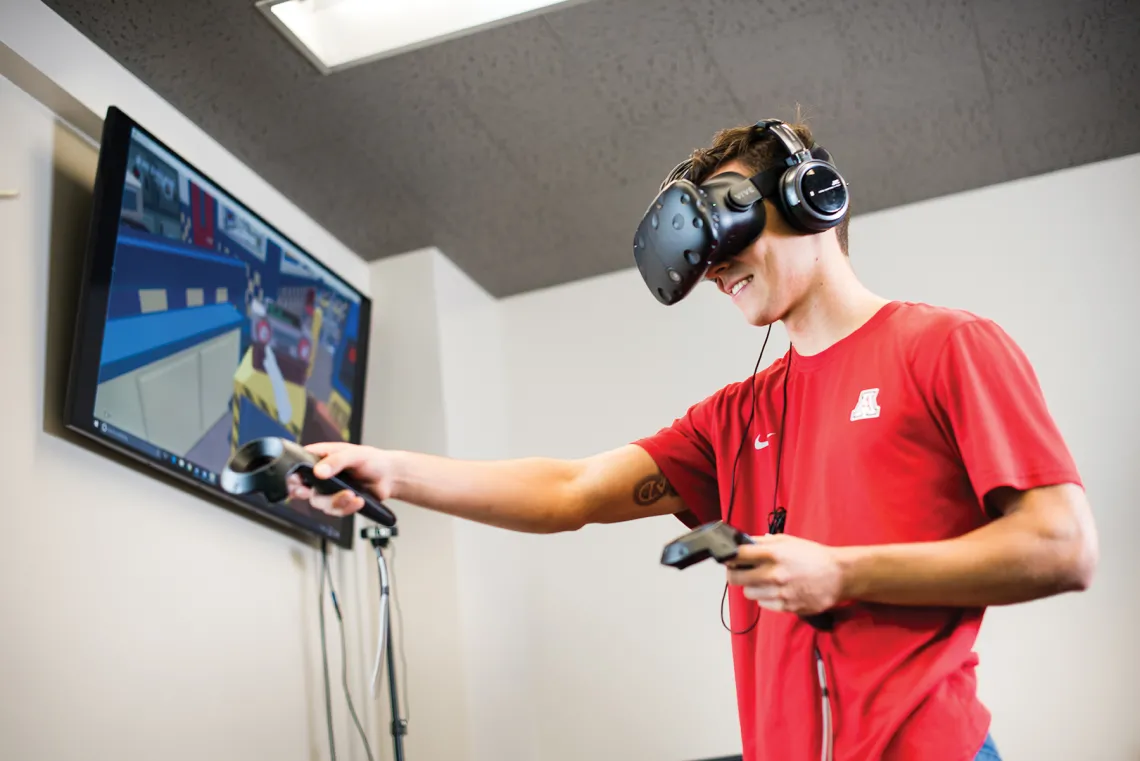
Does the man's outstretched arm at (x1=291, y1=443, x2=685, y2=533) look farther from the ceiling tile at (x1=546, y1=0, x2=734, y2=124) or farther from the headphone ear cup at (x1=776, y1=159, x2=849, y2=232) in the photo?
the ceiling tile at (x1=546, y1=0, x2=734, y2=124)

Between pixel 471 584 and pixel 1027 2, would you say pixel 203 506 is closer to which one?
pixel 471 584

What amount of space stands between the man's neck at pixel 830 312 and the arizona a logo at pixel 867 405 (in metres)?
0.16

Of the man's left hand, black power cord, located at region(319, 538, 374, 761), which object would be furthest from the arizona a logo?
black power cord, located at region(319, 538, 374, 761)

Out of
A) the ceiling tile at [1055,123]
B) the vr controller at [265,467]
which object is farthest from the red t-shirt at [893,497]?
the ceiling tile at [1055,123]

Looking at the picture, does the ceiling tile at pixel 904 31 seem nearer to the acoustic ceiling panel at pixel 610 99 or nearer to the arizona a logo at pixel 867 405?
the acoustic ceiling panel at pixel 610 99

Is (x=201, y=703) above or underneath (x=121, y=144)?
underneath

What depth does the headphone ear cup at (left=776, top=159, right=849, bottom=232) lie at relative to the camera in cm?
169

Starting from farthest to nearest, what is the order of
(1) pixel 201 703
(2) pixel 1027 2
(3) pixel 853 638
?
(2) pixel 1027 2 → (1) pixel 201 703 → (3) pixel 853 638

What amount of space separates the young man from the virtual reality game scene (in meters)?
1.50

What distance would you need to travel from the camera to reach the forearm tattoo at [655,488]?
1861 millimetres

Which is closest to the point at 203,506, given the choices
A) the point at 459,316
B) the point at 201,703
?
the point at 201,703

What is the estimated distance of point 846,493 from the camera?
1.48 meters

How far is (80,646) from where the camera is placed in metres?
2.73

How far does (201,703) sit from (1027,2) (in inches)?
120
